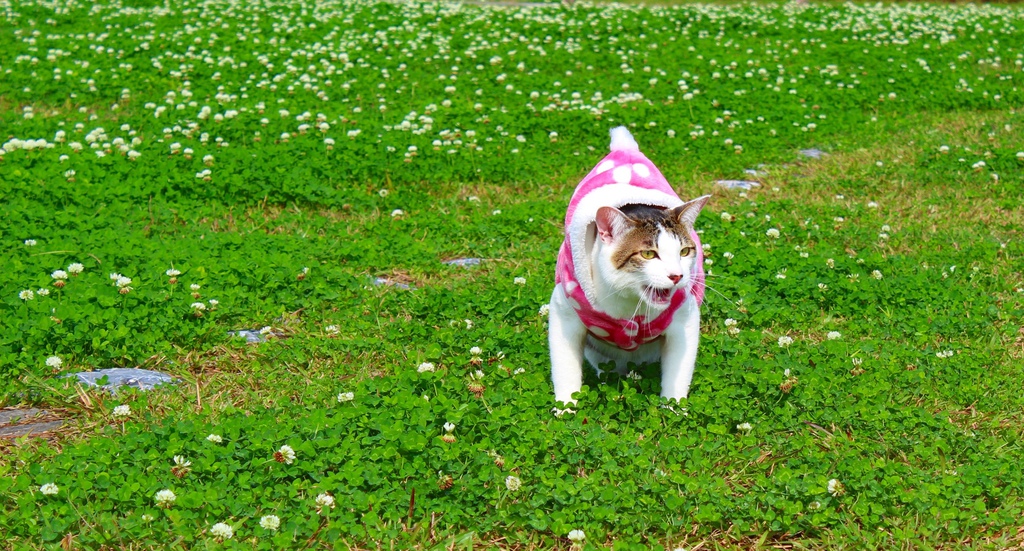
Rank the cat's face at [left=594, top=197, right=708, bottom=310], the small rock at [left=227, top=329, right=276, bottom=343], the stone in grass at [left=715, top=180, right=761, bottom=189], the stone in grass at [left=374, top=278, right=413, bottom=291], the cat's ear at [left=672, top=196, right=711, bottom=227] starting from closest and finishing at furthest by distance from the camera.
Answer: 1. the cat's face at [left=594, top=197, right=708, bottom=310]
2. the cat's ear at [left=672, top=196, right=711, bottom=227]
3. the small rock at [left=227, top=329, right=276, bottom=343]
4. the stone in grass at [left=374, top=278, right=413, bottom=291]
5. the stone in grass at [left=715, top=180, right=761, bottom=189]

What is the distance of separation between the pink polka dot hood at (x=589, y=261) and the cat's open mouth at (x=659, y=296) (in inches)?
5.4

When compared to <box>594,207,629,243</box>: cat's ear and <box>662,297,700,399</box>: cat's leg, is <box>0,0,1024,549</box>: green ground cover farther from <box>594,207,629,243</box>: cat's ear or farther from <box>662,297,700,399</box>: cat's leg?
<box>594,207,629,243</box>: cat's ear

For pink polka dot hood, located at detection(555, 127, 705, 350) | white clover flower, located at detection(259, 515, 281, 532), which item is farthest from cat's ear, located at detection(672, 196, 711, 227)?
white clover flower, located at detection(259, 515, 281, 532)

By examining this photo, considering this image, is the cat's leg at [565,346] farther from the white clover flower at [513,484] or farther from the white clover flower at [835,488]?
the white clover flower at [835,488]

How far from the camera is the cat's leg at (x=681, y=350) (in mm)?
4500

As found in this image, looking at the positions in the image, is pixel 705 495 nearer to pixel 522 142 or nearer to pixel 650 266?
pixel 650 266

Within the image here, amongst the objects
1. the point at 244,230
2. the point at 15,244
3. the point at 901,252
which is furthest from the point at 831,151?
Result: the point at 15,244

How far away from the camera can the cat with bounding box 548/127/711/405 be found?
4098 mm

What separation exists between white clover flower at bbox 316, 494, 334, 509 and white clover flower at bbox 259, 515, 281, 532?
0.18 metres

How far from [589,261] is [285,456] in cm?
169

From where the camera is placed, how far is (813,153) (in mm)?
10250

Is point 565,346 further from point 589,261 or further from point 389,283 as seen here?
point 389,283

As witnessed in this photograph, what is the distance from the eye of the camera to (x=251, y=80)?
11633 millimetres

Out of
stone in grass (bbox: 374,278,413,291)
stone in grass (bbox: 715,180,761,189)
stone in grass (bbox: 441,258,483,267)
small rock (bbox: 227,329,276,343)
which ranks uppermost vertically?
small rock (bbox: 227,329,276,343)
